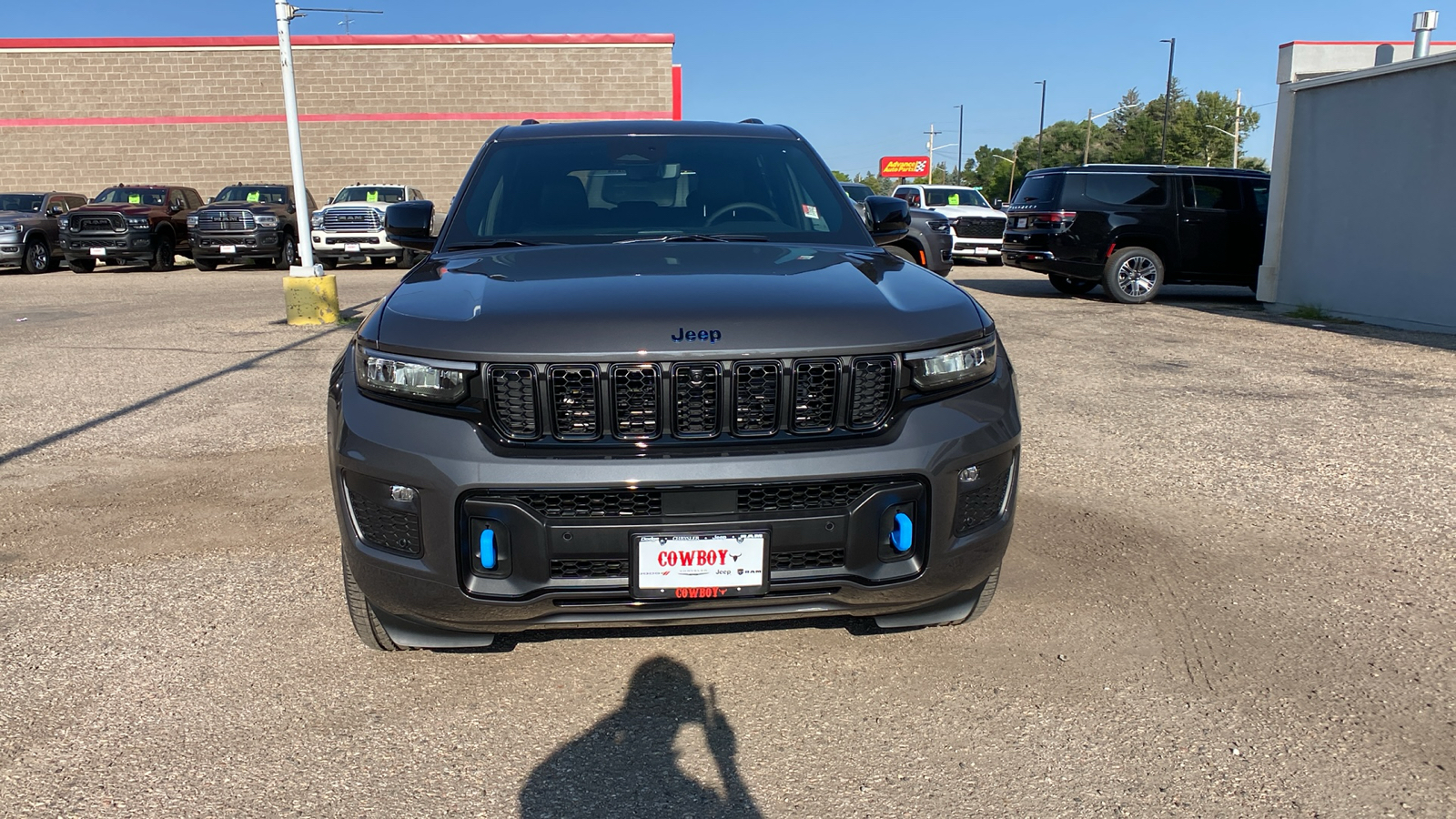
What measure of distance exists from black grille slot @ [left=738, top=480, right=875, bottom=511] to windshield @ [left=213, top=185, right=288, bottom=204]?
70.8ft

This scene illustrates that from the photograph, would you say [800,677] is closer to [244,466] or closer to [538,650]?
[538,650]

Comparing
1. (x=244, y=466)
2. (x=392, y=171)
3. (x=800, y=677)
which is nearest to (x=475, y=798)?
(x=800, y=677)

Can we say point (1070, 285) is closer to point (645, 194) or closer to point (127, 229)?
point (645, 194)

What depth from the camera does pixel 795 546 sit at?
2664 mm

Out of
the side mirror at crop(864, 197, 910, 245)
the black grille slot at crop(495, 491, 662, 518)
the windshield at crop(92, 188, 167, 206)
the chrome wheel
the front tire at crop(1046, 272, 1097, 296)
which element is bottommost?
the front tire at crop(1046, 272, 1097, 296)

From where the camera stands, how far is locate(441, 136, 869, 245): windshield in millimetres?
3918

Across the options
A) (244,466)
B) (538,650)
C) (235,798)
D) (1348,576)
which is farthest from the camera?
(244,466)

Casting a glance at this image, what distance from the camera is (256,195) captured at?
71.5 ft

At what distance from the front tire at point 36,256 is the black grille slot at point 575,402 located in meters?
22.2

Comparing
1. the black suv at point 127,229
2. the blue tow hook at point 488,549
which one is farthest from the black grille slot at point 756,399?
the black suv at point 127,229

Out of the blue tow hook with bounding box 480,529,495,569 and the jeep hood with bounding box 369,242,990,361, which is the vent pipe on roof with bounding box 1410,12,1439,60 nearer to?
the jeep hood with bounding box 369,242,990,361

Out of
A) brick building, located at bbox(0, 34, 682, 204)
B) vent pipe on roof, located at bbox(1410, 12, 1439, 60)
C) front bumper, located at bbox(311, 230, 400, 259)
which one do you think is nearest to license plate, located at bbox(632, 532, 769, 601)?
vent pipe on roof, located at bbox(1410, 12, 1439, 60)

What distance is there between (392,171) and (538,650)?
30553mm

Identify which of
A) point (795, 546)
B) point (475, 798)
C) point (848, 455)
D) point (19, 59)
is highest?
point (19, 59)
